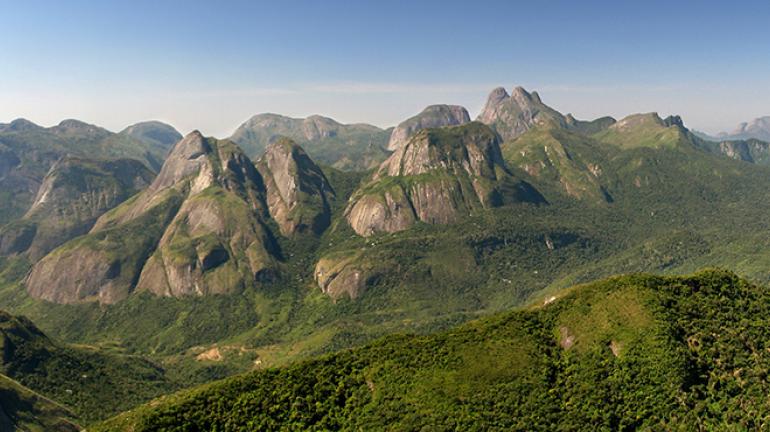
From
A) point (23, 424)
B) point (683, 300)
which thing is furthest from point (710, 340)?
point (23, 424)

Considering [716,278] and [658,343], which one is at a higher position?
[716,278]

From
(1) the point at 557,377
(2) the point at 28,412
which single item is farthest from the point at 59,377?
(1) the point at 557,377

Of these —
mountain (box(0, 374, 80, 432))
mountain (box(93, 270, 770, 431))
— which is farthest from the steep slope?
mountain (box(93, 270, 770, 431))

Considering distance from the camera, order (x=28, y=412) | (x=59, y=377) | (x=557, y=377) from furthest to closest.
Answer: (x=59, y=377), (x=28, y=412), (x=557, y=377)

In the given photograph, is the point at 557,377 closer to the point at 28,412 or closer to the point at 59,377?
the point at 28,412

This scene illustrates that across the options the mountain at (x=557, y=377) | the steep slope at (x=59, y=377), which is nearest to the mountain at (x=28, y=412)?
the steep slope at (x=59, y=377)

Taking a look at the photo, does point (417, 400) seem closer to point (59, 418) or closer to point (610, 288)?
point (610, 288)

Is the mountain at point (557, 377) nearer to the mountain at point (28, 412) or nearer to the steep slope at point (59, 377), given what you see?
the mountain at point (28, 412)
